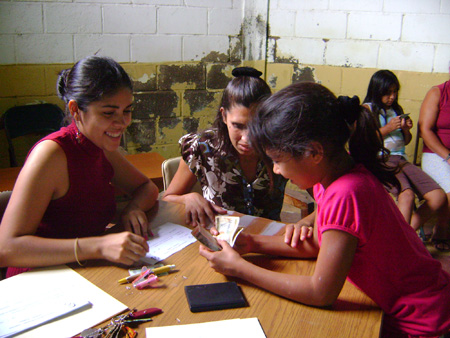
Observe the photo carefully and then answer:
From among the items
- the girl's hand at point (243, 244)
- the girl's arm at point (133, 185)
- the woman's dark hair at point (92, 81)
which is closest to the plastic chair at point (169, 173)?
the girl's arm at point (133, 185)

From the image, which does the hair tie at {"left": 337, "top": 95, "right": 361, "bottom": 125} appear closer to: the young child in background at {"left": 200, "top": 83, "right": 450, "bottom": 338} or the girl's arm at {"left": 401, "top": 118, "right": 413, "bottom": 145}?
the young child in background at {"left": 200, "top": 83, "right": 450, "bottom": 338}

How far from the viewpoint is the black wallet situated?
3.79 feet

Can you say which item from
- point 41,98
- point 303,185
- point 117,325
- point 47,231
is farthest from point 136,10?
point 117,325

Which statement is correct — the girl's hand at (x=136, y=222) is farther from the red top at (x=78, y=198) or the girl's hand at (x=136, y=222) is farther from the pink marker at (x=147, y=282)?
the pink marker at (x=147, y=282)

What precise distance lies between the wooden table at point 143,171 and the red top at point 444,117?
2369 mm

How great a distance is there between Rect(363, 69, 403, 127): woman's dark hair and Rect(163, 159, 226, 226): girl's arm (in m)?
2.01

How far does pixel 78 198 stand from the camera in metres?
1.65

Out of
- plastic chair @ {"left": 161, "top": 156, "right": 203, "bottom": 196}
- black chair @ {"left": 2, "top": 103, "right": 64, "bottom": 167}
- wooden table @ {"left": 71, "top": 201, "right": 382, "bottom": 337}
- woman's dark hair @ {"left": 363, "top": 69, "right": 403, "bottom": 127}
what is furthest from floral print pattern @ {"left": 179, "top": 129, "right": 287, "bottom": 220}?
black chair @ {"left": 2, "top": 103, "right": 64, "bottom": 167}

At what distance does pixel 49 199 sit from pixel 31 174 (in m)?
0.12

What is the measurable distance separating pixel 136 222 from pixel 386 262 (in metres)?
0.97

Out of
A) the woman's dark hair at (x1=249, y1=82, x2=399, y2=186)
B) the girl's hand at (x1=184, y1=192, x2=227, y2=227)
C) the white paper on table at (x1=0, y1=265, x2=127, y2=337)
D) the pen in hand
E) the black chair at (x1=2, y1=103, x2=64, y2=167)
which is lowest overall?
the white paper on table at (x1=0, y1=265, x2=127, y2=337)

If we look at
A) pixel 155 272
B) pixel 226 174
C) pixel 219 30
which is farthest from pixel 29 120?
pixel 155 272

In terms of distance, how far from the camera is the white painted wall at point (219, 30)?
11.7ft

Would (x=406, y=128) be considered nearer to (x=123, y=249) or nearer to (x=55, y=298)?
(x=123, y=249)
